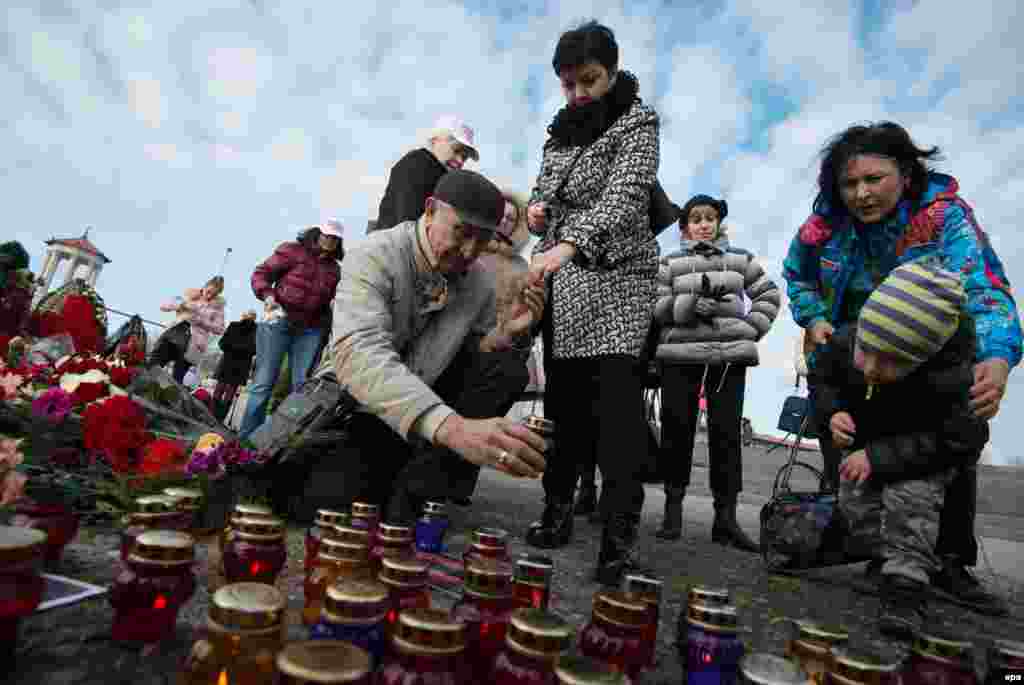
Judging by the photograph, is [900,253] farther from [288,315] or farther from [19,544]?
[288,315]

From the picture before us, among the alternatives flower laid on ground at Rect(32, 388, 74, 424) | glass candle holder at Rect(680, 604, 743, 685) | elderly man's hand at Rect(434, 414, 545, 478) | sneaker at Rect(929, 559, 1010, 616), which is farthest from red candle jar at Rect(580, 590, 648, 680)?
flower laid on ground at Rect(32, 388, 74, 424)

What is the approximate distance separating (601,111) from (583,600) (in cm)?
219

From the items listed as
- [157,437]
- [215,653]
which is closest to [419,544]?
[157,437]

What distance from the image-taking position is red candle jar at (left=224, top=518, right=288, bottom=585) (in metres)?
1.47

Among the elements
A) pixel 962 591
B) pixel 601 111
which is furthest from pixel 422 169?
pixel 962 591

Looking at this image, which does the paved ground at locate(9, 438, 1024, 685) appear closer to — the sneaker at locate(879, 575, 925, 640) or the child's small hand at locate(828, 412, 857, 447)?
the sneaker at locate(879, 575, 925, 640)

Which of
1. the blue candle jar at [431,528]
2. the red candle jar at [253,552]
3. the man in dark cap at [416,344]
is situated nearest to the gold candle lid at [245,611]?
the red candle jar at [253,552]

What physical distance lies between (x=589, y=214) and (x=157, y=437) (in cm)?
214

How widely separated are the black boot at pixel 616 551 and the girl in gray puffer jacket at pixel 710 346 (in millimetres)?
1484

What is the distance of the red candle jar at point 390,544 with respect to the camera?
168 cm

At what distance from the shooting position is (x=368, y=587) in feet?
3.60

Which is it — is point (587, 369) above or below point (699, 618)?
above

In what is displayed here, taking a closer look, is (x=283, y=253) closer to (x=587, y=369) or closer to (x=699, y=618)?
(x=587, y=369)

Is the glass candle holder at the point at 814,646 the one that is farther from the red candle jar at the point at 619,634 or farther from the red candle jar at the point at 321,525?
the red candle jar at the point at 321,525
